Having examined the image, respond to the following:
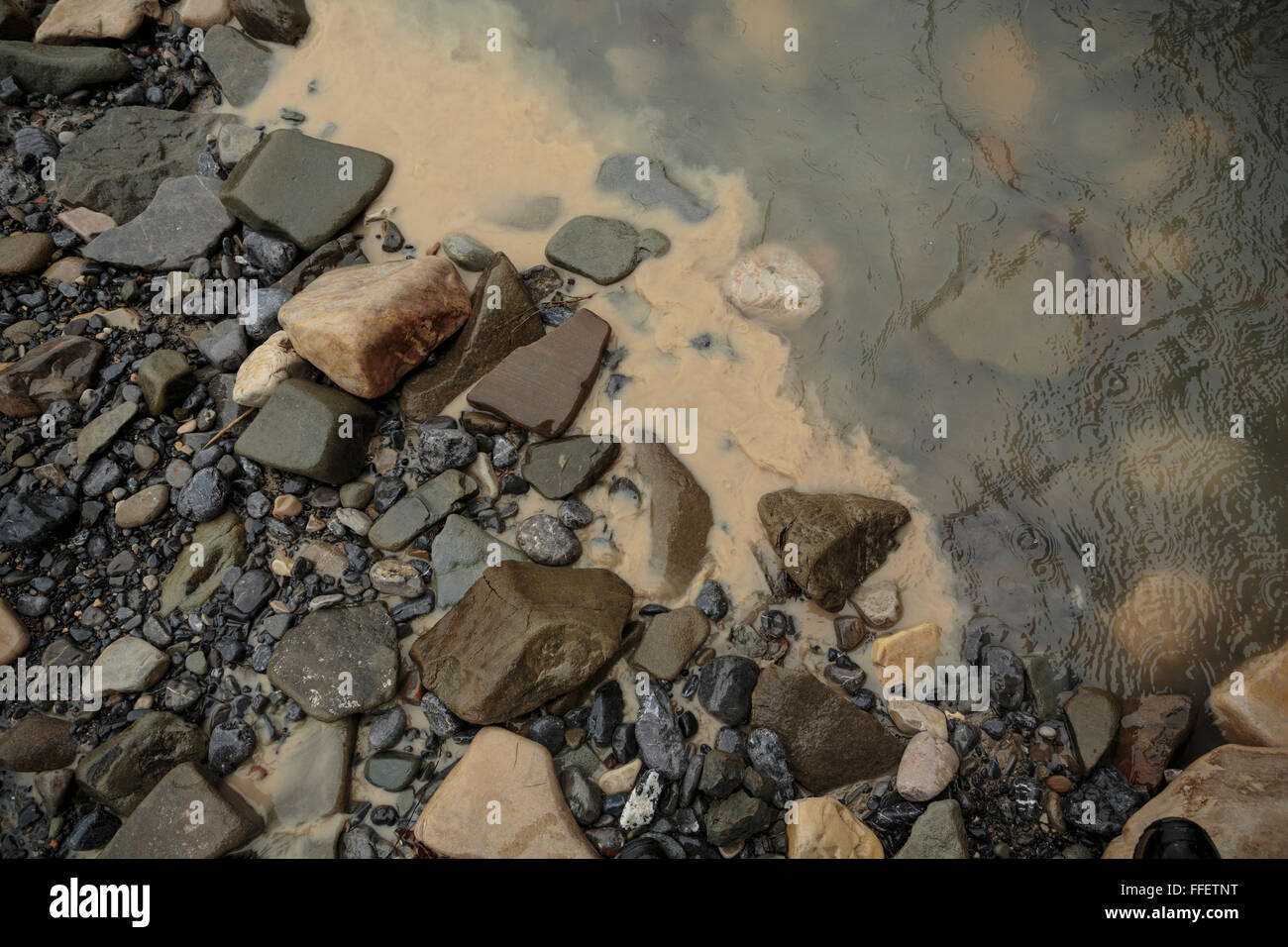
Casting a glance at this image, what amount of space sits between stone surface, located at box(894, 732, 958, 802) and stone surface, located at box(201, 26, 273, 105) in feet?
18.9

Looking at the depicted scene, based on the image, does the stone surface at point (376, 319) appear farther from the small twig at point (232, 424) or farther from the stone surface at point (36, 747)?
the stone surface at point (36, 747)

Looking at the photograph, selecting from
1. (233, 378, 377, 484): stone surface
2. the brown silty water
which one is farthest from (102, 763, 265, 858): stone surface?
the brown silty water

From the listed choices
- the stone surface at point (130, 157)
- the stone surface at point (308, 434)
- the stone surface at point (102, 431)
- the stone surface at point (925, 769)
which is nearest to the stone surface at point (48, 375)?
the stone surface at point (102, 431)

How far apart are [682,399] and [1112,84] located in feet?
11.2

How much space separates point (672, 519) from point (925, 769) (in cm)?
163

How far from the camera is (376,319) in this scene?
4312 millimetres

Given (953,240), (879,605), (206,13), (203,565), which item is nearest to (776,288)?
(953,240)

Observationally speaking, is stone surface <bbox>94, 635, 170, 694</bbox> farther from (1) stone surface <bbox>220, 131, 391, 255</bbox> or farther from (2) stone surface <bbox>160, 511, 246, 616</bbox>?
(1) stone surface <bbox>220, 131, 391, 255</bbox>

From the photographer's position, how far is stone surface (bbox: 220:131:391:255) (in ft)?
16.5

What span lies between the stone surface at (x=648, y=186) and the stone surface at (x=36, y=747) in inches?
161

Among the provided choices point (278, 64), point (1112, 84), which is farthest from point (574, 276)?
point (1112, 84)

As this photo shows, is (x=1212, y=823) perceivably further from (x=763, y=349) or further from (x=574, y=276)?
(x=574, y=276)

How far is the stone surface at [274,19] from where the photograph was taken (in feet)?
18.8

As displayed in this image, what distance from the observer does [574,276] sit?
4.94 metres
